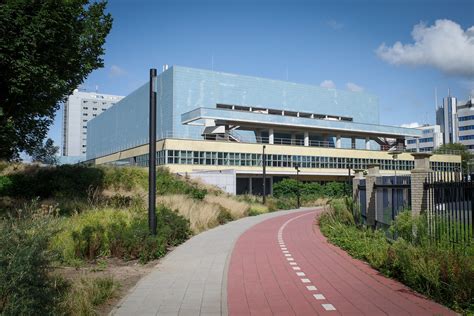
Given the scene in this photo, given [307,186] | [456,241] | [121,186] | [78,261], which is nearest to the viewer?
[456,241]

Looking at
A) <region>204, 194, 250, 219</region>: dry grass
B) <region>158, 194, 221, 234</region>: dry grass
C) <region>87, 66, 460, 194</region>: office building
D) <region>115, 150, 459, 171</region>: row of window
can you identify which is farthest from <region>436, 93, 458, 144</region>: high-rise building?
<region>158, 194, 221, 234</region>: dry grass

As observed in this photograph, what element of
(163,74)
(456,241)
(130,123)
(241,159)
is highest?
(163,74)

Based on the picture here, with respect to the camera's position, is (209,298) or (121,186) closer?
(209,298)

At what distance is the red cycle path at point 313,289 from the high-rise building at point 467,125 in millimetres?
144207

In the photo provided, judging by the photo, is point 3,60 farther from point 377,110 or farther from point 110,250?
point 377,110

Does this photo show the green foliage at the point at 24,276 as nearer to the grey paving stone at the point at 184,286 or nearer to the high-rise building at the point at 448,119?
the grey paving stone at the point at 184,286

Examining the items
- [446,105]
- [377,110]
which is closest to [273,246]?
[377,110]

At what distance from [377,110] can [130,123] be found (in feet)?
160

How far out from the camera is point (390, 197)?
15.3m

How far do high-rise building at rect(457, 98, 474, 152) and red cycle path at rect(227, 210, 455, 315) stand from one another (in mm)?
144207

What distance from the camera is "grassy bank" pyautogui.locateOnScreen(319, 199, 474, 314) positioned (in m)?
7.08

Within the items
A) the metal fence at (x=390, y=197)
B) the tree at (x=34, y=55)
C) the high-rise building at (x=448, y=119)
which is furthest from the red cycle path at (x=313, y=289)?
the high-rise building at (x=448, y=119)

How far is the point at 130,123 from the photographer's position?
83562 mm

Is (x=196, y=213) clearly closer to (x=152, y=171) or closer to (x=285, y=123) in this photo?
(x=152, y=171)
